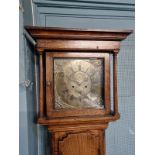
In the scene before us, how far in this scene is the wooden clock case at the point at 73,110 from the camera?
87 cm

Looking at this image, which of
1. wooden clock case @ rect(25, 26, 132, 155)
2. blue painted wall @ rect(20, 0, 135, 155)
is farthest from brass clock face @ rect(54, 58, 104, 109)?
blue painted wall @ rect(20, 0, 135, 155)

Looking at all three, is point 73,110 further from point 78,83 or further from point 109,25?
point 109,25

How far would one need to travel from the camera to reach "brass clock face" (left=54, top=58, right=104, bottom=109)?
0.92 metres

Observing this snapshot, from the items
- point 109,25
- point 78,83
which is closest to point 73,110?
point 78,83

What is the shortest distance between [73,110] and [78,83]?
0.14m

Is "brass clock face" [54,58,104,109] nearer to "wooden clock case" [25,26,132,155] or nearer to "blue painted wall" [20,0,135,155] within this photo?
"wooden clock case" [25,26,132,155]

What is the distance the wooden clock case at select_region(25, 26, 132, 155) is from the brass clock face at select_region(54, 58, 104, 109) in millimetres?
25

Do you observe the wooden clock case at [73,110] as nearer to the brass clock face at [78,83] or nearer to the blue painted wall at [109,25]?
the brass clock face at [78,83]

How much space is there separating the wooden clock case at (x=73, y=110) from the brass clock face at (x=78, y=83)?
25 mm

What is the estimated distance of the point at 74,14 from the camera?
1.25 metres

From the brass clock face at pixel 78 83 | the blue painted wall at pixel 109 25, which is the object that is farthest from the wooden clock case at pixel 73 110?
the blue painted wall at pixel 109 25
